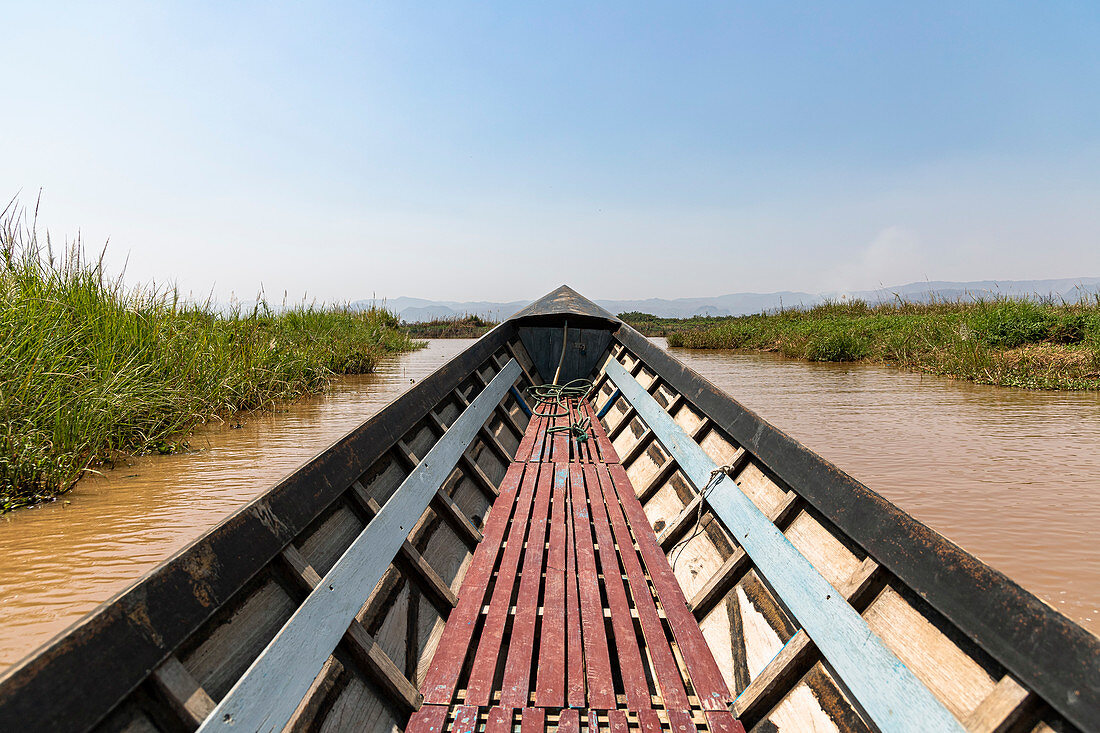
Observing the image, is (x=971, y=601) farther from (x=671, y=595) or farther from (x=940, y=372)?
(x=940, y=372)

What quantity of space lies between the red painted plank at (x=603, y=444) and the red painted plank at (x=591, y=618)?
933 mm

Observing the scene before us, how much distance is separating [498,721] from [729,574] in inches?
39.8

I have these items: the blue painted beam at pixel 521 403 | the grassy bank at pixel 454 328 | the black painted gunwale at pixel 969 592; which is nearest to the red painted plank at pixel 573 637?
the black painted gunwale at pixel 969 592

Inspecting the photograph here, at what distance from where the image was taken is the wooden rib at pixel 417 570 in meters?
2.04

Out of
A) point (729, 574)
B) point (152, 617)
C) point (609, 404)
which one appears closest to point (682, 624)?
point (729, 574)

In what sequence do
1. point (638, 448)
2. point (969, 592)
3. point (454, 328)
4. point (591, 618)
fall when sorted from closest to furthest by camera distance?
point (969, 592), point (591, 618), point (638, 448), point (454, 328)

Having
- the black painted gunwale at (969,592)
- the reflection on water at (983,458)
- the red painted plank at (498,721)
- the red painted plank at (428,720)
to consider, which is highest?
the black painted gunwale at (969,592)

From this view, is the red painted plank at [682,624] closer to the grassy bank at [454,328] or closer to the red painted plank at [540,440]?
the red painted plank at [540,440]

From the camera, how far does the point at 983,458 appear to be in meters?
5.13

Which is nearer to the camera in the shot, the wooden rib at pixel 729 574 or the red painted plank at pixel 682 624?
the red painted plank at pixel 682 624

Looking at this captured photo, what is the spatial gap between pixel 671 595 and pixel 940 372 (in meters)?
10.8

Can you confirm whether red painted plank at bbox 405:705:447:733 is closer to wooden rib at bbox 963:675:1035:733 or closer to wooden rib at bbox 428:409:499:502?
wooden rib at bbox 963:675:1035:733

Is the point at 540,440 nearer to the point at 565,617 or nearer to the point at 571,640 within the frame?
the point at 565,617

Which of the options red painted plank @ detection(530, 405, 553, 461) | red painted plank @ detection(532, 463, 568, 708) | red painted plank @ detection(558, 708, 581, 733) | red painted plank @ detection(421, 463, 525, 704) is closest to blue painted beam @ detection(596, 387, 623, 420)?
red painted plank @ detection(530, 405, 553, 461)
